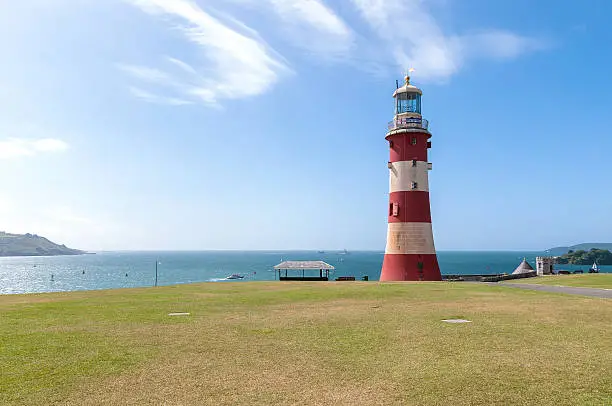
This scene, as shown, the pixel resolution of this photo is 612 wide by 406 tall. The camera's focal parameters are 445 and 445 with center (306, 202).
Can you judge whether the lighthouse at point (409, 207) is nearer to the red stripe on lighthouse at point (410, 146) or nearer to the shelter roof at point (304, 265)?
the red stripe on lighthouse at point (410, 146)

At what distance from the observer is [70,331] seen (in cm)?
1438

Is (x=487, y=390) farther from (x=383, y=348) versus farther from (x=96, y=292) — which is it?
(x=96, y=292)

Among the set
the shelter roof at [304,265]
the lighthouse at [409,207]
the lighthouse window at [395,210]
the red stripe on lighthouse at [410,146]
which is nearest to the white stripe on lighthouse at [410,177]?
the lighthouse at [409,207]

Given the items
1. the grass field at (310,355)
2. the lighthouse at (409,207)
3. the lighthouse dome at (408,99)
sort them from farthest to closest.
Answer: the lighthouse dome at (408,99)
the lighthouse at (409,207)
the grass field at (310,355)

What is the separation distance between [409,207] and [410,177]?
2.75 meters

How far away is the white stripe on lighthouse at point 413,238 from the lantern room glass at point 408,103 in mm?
11227

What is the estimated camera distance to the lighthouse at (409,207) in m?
39.6

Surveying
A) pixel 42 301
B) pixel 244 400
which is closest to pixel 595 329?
pixel 244 400

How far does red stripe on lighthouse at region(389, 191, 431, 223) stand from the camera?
131 feet

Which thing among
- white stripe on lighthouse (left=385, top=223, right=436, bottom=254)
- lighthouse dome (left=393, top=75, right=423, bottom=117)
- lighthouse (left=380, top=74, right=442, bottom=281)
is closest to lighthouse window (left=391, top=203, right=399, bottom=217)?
lighthouse (left=380, top=74, right=442, bottom=281)

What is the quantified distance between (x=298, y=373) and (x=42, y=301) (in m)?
19.9

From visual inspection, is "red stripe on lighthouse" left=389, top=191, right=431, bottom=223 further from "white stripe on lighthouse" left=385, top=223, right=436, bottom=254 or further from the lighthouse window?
"white stripe on lighthouse" left=385, top=223, right=436, bottom=254

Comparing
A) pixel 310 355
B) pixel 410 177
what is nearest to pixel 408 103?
pixel 410 177

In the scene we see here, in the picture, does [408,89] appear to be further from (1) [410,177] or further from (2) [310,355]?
(2) [310,355]
